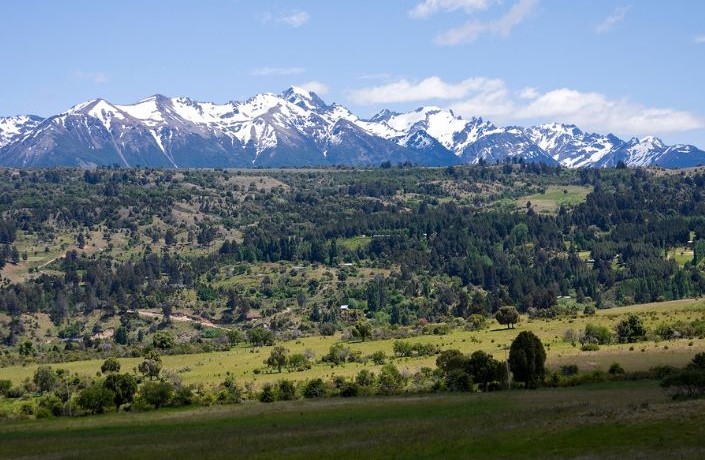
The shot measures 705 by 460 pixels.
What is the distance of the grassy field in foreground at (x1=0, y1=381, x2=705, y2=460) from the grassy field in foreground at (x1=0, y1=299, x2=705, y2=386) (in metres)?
19.1

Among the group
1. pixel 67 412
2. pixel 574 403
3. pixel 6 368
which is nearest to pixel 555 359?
pixel 574 403

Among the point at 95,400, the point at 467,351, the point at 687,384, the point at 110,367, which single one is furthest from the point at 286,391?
the point at 687,384

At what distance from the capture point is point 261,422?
3440 inches

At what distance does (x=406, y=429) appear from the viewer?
75.4 meters

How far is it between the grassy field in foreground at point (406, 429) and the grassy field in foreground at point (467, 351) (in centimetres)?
1913

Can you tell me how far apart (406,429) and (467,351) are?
57438 mm

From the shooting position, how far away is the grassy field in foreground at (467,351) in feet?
380

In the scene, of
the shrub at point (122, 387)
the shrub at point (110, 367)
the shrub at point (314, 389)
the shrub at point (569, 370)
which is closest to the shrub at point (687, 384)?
the shrub at point (569, 370)

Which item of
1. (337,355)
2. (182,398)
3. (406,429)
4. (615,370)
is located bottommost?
(337,355)

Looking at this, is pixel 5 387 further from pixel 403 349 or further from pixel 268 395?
pixel 403 349

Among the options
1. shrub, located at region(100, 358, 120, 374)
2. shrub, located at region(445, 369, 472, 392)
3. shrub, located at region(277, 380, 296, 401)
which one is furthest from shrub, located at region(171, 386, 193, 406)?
shrub, located at region(100, 358, 120, 374)

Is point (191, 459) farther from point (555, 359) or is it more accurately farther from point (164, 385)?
A: point (555, 359)

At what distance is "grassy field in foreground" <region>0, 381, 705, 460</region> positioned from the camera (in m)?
62.8

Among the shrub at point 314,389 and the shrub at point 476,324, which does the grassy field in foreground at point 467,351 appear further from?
the shrub at point 314,389
